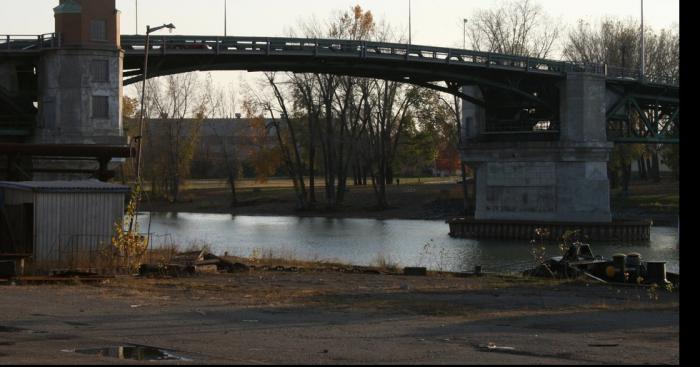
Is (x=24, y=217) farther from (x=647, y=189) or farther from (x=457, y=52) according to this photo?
(x=647, y=189)

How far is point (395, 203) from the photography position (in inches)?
4200

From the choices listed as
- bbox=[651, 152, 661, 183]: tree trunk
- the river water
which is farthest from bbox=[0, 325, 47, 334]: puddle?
bbox=[651, 152, 661, 183]: tree trunk

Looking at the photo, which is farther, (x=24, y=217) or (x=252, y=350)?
(x=24, y=217)

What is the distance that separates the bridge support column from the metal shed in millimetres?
51527

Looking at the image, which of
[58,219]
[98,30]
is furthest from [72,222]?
[98,30]

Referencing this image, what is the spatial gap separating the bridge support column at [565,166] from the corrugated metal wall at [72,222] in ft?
169

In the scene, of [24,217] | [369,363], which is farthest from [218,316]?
[24,217]

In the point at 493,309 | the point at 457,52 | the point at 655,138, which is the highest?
the point at 457,52

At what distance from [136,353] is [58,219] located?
1741cm

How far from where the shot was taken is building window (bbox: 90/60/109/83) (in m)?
58.8

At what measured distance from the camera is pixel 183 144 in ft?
387

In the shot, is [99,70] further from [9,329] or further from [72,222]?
[9,329]

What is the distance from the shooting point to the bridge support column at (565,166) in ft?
264

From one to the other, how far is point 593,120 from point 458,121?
69.9 ft
